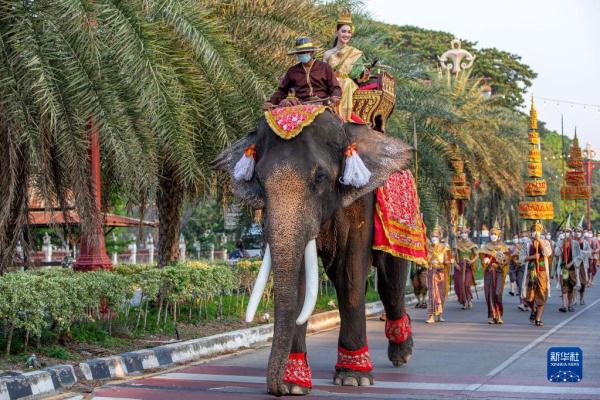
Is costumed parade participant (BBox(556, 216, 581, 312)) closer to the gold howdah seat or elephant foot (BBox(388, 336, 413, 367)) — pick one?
elephant foot (BBox(388, 336, 413, 367))

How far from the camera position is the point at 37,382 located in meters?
9.59

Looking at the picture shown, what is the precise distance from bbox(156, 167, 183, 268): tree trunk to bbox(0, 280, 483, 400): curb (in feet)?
10.1

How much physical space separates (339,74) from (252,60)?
15.0 feet

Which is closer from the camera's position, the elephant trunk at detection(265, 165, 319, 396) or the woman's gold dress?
the elephant trunk at detection(265, 165, 319, 396)

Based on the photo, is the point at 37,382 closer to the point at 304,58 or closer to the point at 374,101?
the point at 304,58

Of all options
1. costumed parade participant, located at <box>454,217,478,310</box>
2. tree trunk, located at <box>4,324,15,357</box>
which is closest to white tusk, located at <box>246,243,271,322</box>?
tree trunk, located at <box>4,324,15,357</box>

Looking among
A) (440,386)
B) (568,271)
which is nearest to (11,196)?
(440,386)

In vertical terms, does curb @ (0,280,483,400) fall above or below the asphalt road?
above

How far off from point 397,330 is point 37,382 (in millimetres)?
4297

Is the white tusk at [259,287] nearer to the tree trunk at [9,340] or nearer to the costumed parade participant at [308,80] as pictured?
the costumed parade participant at [308,80]

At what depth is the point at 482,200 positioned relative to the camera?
47.1 m

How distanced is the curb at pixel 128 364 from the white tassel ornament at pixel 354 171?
3256 mm

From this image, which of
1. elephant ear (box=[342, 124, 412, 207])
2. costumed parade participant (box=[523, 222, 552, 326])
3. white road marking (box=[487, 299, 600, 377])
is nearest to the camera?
elephant ear (box=[342, 124, 412, 207])

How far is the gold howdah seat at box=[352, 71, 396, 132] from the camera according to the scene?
11.9 m
